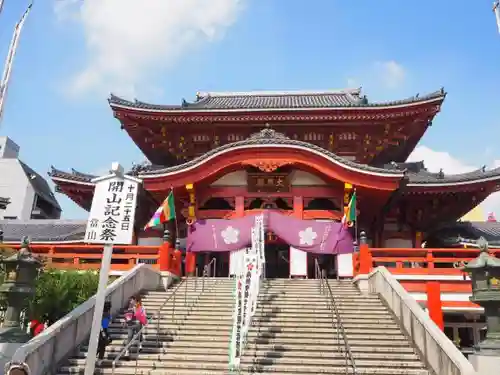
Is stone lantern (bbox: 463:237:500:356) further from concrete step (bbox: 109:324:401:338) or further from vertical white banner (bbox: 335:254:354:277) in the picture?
vertical white banner (bbox: 335:254:354:277)

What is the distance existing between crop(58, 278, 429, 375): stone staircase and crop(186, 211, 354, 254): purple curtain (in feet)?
7.45

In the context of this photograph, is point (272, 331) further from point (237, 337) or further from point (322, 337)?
point (237, 337)

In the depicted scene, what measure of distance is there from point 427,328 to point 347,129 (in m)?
11.5

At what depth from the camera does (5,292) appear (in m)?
8.80

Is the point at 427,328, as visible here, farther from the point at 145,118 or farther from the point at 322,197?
the point at 145,118

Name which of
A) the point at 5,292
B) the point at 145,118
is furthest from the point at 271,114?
the point at 5,292

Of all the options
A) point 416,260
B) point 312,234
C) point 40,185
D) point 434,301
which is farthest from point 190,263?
point 40,185

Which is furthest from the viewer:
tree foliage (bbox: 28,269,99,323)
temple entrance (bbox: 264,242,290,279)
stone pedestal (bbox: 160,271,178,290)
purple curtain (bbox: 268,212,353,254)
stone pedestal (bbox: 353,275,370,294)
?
temple entrance (bbox: 264,242,290,279)

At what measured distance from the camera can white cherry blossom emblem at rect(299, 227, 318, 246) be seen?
1468cm

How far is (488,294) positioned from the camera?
8359mm

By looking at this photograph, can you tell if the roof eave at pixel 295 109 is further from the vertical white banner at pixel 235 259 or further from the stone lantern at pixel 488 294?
the stone lantern at pixel 488 294

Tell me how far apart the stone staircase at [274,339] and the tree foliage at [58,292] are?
1.80 meters

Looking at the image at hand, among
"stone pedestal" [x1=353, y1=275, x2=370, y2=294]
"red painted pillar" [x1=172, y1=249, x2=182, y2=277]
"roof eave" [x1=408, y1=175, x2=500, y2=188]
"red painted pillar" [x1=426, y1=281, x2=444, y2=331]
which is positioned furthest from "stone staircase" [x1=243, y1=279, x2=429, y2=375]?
"roof eave" [x1=408, y1=175, x2=500, y2=188]

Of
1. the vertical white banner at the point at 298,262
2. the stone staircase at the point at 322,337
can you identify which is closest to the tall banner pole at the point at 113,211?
the stone staircase at the point at 322,337
